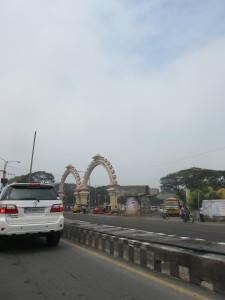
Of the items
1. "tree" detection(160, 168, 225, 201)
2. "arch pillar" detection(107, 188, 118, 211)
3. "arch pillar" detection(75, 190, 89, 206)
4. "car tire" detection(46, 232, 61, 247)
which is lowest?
"car tire" detection(46, 232, 61, 247)

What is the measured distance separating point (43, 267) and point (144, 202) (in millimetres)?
52947

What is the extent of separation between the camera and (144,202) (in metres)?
60.5

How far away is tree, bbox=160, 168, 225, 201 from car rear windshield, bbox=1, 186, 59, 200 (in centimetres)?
8807

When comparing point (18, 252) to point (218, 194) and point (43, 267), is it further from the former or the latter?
point (218, 194)

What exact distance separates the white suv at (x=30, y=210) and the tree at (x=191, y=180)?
88.1m

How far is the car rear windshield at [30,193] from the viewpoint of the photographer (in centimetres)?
1044

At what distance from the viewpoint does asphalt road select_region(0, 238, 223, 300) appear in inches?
232

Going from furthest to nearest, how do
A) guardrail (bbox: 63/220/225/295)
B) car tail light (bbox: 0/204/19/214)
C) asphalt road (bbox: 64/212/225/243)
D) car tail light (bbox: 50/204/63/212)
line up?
asphalt road (bbox: 64/212/225/243)
car tail light (bbox: 50/204/63/212)
car tail light (bbox: 0/204/19/214)
guardrail (bbox: 63/220/225/295)

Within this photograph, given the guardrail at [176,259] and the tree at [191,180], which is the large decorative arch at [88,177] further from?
the guardrail at [176,259]

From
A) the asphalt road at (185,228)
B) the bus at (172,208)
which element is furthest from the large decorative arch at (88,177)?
the asphalt road at (185,228)

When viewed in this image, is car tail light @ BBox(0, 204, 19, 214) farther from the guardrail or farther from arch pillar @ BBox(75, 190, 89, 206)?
arch pillar @ BBox(75, 190, 89, 206)

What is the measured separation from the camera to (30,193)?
10672 mm

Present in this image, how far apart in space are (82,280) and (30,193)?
427cm

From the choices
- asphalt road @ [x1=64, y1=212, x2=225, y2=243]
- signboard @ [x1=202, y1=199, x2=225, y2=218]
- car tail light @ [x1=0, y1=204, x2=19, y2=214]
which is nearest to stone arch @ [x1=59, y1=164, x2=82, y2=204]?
signboard @ [x1=202, y1=199, x2=225, y2=218]
